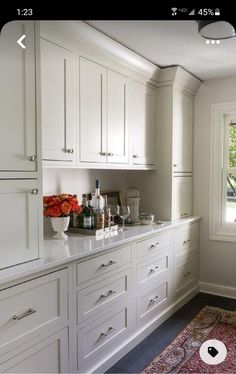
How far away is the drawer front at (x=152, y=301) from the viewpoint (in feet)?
7.45

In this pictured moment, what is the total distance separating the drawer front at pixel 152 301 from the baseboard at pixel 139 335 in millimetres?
59

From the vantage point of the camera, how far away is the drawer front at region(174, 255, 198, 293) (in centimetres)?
283

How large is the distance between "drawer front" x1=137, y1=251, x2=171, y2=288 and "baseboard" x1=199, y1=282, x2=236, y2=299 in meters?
0.81

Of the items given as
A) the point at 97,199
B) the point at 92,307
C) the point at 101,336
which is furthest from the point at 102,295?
the point at 97,199

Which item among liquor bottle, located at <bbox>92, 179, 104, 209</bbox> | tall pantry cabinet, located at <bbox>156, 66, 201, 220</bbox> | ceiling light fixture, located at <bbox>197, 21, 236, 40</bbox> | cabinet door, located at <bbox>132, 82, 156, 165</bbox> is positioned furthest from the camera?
tall pantry cabinet, located at <bbox>156, 66, 201, 220</bbox>

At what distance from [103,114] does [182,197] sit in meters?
1.24

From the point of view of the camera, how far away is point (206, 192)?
125 inches

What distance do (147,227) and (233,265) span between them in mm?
1155

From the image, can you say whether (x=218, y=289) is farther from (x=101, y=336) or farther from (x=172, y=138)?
(x=101, y=336)

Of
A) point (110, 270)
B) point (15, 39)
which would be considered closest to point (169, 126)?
point (110, 270)

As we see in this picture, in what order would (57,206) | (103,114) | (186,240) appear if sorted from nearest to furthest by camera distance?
(57,206) → (103,114) → (186,240)

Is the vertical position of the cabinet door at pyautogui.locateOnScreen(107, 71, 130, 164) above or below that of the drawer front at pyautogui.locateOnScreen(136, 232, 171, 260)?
above

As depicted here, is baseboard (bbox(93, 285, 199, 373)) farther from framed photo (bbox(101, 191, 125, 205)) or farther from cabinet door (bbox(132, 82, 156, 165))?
cabinet door (bbox(132, 82, 156, 165))

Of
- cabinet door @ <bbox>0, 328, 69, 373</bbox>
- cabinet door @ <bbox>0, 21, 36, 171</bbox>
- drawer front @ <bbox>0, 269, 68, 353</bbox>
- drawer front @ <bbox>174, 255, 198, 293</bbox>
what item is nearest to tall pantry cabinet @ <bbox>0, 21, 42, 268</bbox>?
cabinet door @ <bbox>0, 21, 36, 171</bbox>
